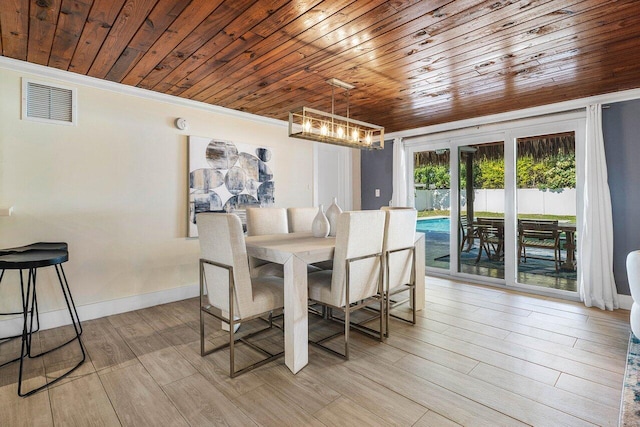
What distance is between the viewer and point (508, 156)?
429 centimetres

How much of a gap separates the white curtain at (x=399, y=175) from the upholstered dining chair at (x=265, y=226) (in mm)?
2300

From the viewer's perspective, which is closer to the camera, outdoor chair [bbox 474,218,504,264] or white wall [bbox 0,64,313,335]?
white wall [bbox 0,64,313,335]

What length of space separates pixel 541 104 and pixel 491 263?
210 centimetres

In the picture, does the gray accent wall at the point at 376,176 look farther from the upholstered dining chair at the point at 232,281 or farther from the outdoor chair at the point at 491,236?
the upholstered dining chair at the point at 232,281

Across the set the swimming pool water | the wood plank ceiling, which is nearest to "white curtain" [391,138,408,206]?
the swimming pool water

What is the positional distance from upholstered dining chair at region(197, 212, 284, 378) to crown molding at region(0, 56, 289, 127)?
1.92m

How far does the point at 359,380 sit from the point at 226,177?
9.46 ft

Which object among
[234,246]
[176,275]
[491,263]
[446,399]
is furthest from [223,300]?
[491,263]

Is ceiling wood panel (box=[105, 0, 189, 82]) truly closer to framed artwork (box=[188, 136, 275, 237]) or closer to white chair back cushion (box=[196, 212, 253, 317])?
framed artwork (box=[188, 136, 275, 237])

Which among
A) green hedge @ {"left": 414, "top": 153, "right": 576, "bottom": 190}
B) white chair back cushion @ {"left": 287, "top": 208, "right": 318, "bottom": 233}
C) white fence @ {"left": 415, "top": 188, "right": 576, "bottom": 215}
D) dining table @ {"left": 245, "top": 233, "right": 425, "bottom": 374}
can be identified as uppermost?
A: green hedge @ {"left": 414, "top": 153, "right": 576, "bottom": 190}

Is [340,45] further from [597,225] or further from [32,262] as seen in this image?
[597,225]

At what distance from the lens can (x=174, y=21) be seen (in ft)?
6.94

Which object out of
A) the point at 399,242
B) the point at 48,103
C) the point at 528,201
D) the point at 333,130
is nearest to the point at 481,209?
the point at 528,201

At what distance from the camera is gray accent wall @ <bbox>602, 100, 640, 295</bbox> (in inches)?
134
